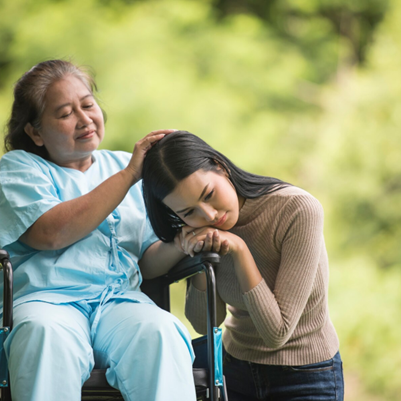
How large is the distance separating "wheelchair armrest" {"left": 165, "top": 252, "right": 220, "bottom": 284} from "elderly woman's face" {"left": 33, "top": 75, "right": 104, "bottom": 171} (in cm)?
41

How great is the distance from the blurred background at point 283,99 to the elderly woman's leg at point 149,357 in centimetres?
293

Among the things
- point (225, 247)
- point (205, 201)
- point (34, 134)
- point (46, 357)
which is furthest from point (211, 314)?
point (34, 134)

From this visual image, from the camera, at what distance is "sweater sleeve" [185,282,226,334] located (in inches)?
63.3

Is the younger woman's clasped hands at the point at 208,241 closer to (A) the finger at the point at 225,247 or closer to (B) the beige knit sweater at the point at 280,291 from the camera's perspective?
(A) the finger at the point at 225,247

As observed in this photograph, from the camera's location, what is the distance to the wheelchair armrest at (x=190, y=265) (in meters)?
1.31

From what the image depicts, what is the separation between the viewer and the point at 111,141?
13.9ft

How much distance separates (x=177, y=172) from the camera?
4.40 feet

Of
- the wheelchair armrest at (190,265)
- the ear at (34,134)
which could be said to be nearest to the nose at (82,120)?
the ear at (34,134)

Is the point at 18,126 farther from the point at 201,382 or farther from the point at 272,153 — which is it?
the point at 272,153

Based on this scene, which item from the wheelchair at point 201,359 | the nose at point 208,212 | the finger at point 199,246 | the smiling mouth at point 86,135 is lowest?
the wheelchair at point 201,359

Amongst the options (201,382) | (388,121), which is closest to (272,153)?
(388,121)

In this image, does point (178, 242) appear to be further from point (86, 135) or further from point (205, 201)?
point (86, 135)

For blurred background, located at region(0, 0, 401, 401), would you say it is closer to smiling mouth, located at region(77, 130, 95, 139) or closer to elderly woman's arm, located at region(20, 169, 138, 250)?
smiling mouth, located at region(77, 130, 95, 139)

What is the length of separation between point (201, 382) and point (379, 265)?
11.4ft
